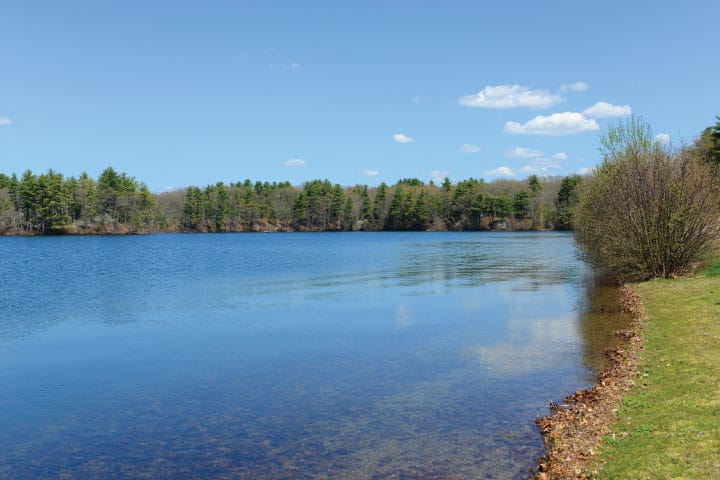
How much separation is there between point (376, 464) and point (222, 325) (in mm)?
17301

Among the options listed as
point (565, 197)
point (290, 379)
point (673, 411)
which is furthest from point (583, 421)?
point (565, 197)

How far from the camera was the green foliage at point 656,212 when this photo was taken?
111 feet

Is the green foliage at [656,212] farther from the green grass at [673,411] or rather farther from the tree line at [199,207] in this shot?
the tree line at [199,207]

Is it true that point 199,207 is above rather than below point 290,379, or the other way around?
above

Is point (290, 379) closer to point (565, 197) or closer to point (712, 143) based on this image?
point (712, 143)

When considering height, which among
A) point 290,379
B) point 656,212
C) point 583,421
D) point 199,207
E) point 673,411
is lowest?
point 290,379

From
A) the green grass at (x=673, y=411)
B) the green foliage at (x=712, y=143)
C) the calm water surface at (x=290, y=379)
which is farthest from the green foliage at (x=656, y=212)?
the green foliage at (x=712, y=143)

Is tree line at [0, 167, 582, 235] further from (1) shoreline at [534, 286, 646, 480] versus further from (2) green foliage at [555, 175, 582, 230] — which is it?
(1) shoreline at [534, 286, 646, 480]

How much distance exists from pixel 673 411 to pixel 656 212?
85.2ft

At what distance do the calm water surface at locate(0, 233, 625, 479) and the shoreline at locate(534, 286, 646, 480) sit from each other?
0.52 meters

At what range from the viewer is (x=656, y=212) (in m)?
34.6

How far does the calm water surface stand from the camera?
39.8 feet

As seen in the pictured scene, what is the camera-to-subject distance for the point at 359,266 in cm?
5962

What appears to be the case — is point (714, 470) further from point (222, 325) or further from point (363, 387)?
point (222, 325)
